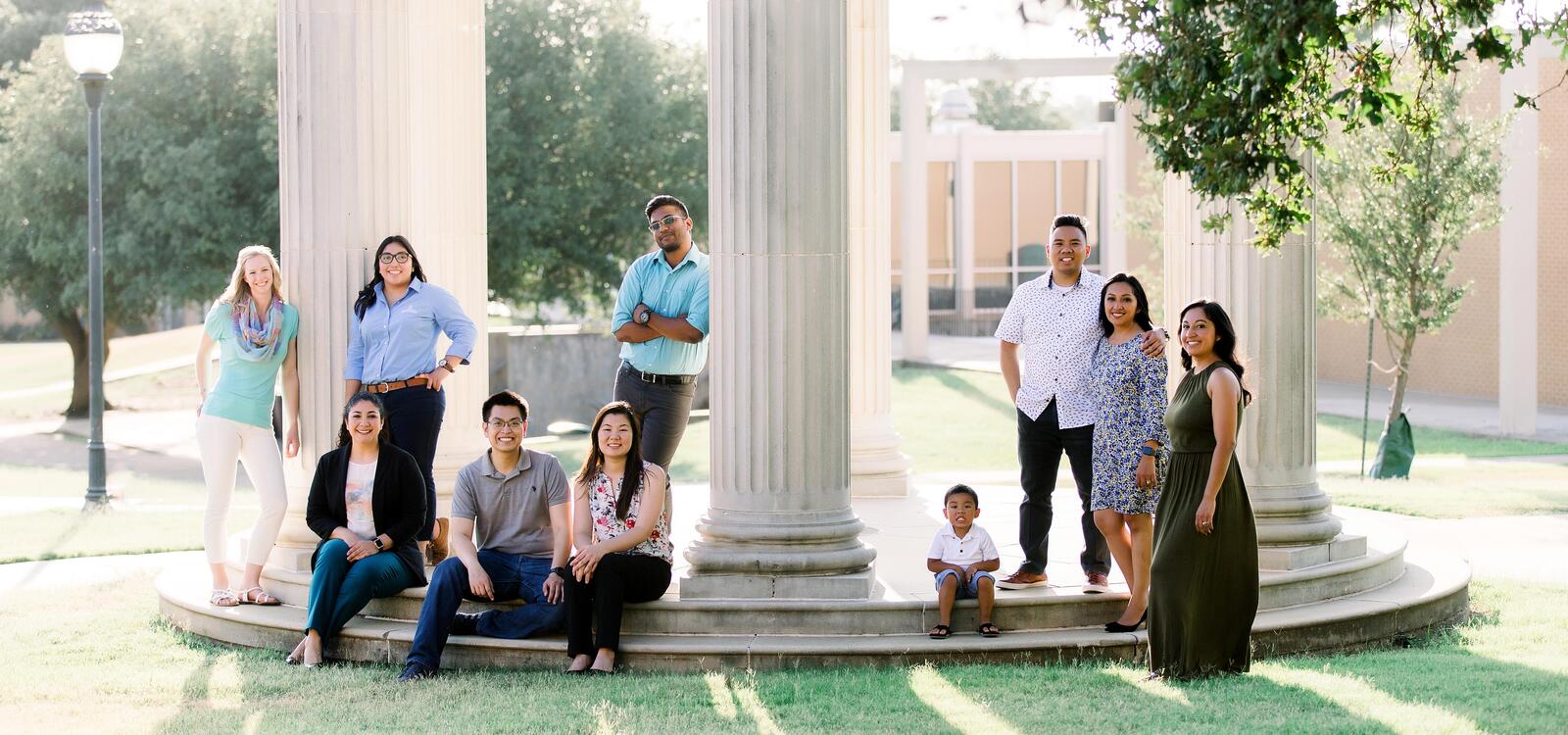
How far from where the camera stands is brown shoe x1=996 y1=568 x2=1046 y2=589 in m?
8.72

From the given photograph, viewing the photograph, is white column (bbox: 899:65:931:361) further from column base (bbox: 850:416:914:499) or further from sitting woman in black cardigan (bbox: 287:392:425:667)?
sitting woman in black cardigan (bbox: 287:392:425:667)

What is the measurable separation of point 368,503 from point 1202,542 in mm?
4139

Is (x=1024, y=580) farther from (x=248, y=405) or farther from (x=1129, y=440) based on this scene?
(x=248, y=405)

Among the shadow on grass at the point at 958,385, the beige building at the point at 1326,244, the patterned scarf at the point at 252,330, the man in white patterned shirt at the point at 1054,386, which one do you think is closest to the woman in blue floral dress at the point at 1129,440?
the man in white patterned shirt at the point at 1054,386

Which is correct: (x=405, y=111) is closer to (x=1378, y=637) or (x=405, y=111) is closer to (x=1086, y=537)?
(x=1086, y=537)

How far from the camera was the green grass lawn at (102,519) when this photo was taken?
13438 millimetres

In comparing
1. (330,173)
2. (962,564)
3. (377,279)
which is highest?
(330,173)

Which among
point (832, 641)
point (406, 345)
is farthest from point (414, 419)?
point (832, 641)

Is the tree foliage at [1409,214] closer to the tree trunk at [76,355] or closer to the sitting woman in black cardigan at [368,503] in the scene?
the sitting woman in black cardigan at [368,503]

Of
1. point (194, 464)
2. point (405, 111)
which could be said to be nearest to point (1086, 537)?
point (405, 111)

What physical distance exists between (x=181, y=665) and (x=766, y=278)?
352cm

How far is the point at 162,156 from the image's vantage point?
2639cm

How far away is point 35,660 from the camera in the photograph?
28.4ft

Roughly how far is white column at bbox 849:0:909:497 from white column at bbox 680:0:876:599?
15.7 feet
